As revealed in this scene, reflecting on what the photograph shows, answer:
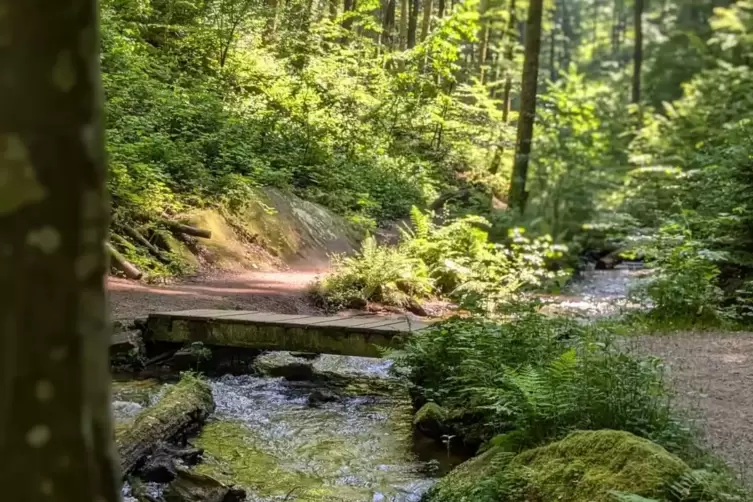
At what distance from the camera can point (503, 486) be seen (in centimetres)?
448

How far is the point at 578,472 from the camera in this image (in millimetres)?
4258

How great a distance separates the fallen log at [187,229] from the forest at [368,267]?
1.6 inches

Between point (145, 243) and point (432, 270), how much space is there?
4.91 metres

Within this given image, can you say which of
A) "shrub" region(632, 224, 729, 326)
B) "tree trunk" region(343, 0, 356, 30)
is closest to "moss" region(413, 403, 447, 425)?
"shrub" region(632, 224, 729, 326)

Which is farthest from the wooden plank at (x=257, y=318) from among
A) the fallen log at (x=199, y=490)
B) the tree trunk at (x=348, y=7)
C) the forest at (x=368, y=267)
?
the tree trunk at (x=348, y=7)

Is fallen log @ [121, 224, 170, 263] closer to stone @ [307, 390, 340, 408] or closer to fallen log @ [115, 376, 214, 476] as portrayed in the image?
stone @ [307, 390, 340, 408]

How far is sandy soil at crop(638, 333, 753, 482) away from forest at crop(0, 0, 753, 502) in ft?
0.13

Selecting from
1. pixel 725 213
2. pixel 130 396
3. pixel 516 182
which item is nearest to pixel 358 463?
pixel 130 396

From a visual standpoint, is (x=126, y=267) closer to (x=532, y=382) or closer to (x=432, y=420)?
(x=432, y=420)

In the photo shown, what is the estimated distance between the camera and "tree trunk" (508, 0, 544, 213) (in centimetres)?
1588

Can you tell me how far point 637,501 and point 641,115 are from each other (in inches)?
1024

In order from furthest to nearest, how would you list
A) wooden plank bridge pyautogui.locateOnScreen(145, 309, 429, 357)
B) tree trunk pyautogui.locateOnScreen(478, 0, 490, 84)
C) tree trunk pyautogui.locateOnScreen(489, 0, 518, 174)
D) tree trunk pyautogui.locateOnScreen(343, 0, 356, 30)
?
tree trunk pyautogui.locateOnScreen(478, 0, 490, 84) < tree trunk pyautogui.locateOnScreen(489, 0, 518, 174) < tree trunk pyautogui.locateOnScreen(343, 0, 356, 30) < wooden plank bridge pyautogui.locateOnScreen(145, 309, 429, 357)

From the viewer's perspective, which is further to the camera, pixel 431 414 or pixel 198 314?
pixel 198 314

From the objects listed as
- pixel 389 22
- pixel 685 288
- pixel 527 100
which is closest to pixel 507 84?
pixel 389 22
